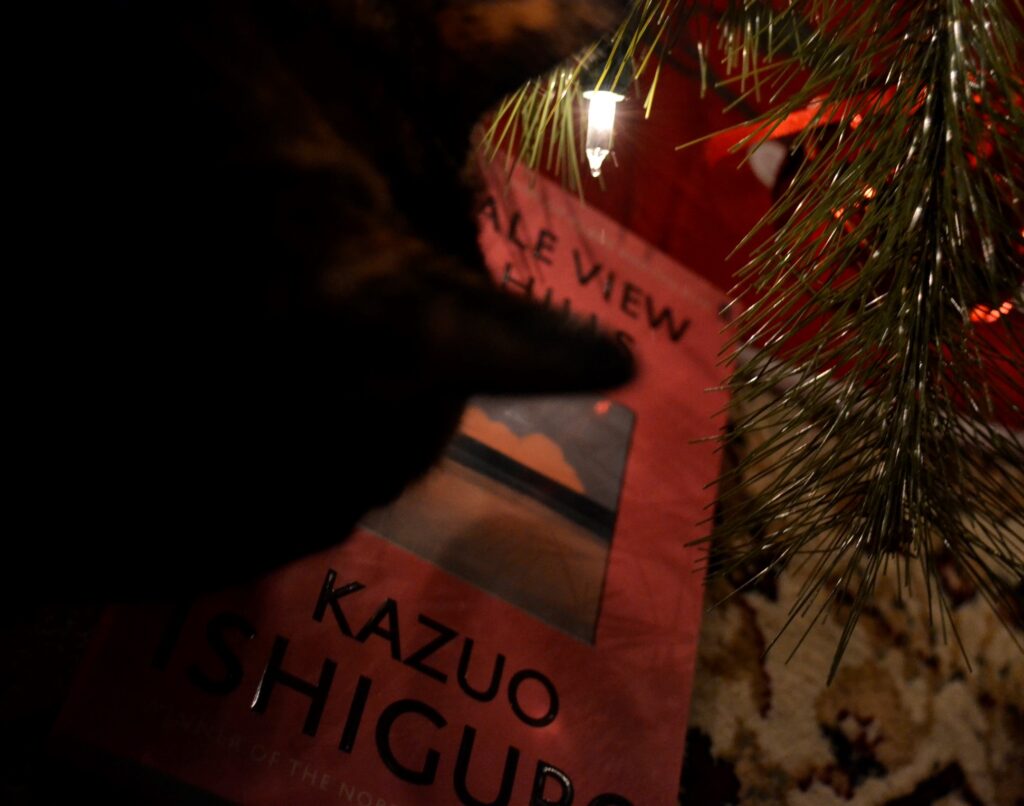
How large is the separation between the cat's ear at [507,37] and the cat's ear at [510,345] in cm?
11

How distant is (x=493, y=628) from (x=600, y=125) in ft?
1.20

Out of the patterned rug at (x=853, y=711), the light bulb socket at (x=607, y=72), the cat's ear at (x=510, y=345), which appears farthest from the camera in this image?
the patterned rug at (x=853, y=711)

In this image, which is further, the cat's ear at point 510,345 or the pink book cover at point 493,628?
the pink book cover at point 493,628

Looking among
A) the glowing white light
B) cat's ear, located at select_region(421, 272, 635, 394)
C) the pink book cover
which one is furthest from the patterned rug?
cat's ear, located at select_region(421, 272, 635, 394)

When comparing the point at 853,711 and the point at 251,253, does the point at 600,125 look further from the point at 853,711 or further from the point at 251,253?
the point at 853,711

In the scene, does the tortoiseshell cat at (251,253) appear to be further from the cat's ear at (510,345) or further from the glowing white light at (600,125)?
the glowing white light at (600,125)

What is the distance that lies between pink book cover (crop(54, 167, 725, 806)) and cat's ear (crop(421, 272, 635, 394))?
158 millimetres

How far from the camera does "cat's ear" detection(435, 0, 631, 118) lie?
34 cm

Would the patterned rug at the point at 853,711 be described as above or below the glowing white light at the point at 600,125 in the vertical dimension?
below

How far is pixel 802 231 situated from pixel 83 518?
32cm

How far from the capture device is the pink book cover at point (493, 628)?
485 millimetres

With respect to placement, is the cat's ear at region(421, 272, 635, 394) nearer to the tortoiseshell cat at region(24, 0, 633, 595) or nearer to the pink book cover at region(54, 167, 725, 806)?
the tortoiseshell cat at region(24, 0, 633, 595)

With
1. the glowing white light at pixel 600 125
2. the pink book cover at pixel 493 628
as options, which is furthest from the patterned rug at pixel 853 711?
the glowing white light at pixel 600 125

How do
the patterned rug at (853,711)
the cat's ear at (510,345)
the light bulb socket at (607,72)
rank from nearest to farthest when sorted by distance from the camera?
1. the cat's ear at (510,345)
2. the light bulb socket at (607,72)
3. the patterned rug at (853,711)
